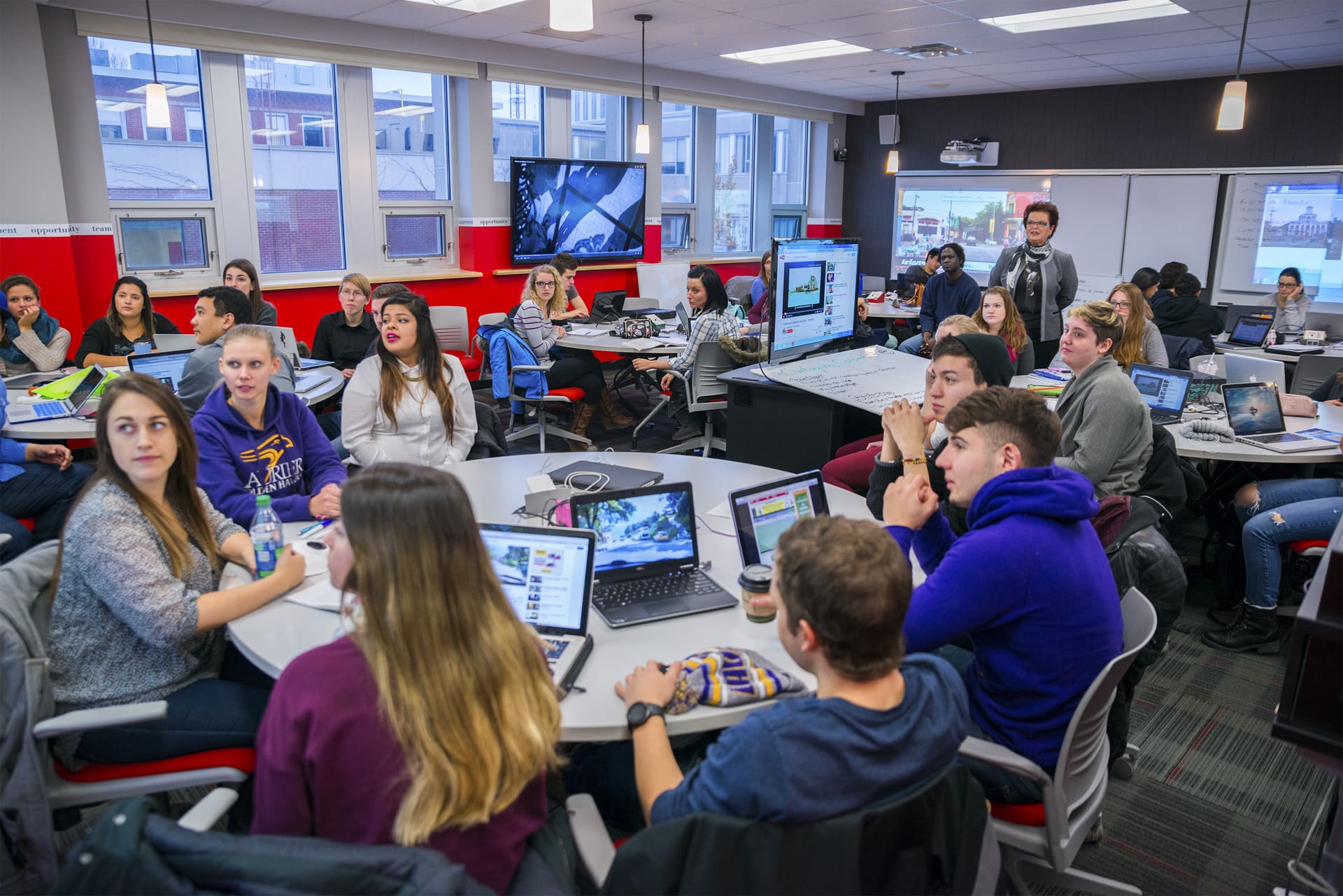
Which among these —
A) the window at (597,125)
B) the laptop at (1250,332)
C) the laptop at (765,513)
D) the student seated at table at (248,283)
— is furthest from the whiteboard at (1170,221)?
the laptop at (765,513)

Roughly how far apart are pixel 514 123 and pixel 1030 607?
25.7 ft

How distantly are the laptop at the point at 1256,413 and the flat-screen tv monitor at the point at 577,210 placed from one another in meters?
6.03

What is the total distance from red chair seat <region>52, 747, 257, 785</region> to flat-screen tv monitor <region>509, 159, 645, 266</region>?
A: 22.6 ft

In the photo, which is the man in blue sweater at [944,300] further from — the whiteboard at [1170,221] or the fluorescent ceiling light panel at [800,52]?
the whiteboard at [1170,221]

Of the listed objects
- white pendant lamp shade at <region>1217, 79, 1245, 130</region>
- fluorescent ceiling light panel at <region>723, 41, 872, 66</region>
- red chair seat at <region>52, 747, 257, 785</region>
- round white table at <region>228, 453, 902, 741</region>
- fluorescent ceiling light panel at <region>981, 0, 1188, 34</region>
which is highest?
fluorescent ceiling light panel at <region>723, 41, 872, 66</region>

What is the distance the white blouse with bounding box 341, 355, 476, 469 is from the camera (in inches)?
128

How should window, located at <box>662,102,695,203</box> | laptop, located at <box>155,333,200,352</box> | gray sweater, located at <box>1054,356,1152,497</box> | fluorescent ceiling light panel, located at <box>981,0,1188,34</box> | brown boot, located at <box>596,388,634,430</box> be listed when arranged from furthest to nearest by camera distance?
window, located at <box>662,102,695,203</box> < brown boot, located at <box>596,388,634,430</box> < fluorescent ceiling light panel, located at <box>981,0,1188,34</box> < laptop, located at <box>155,333,200,352</box> < gray sweater, located at <box>1054,356,1152,497</box>

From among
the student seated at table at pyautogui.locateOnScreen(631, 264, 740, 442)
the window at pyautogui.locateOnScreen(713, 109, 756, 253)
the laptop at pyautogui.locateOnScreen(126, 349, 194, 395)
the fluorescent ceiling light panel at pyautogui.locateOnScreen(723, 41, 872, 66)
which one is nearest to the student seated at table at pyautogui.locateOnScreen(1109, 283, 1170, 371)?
the student seated at table at pyautogui.locateOnScreen(631, 264, 740, 442)

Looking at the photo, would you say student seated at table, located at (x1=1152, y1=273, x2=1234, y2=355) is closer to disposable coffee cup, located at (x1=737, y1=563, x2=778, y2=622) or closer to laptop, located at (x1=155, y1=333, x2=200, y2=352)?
disposable coffee cup, located at (x1=737, y1=563, x2=778, y2=622)

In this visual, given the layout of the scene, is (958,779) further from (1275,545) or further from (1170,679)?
(1275,545)

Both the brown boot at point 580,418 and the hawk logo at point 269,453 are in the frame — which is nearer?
the hawk logo at point 269,453

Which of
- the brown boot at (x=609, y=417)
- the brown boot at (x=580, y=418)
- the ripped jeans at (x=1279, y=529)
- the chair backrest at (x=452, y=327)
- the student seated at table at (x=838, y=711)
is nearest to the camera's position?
the student seated at table at (x=838, y=711)

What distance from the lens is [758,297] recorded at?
732 cm

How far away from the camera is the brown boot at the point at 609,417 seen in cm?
677
